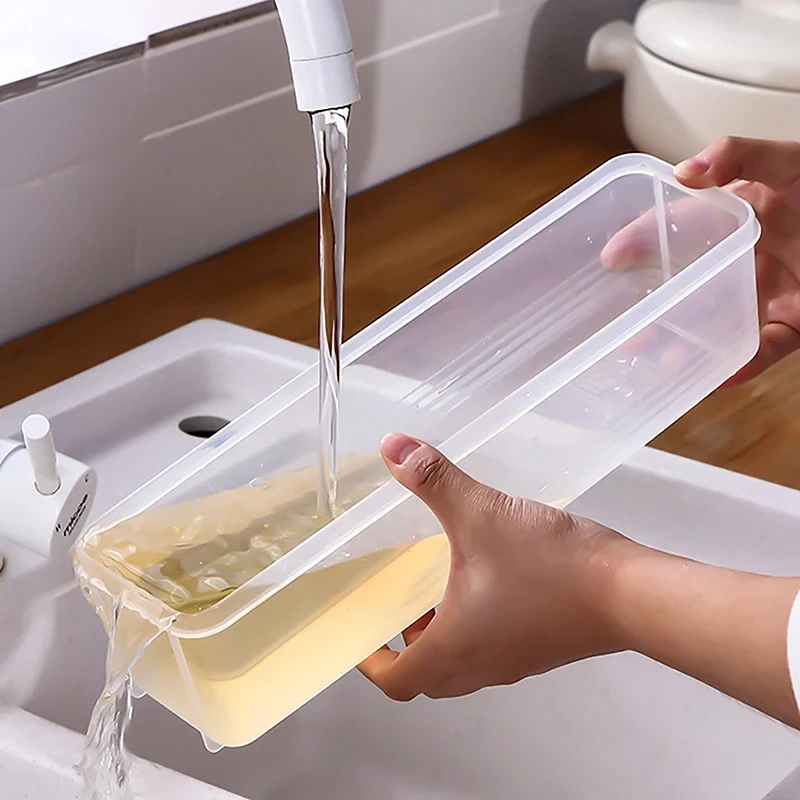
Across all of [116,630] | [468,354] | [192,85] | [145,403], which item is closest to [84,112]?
[192,85]

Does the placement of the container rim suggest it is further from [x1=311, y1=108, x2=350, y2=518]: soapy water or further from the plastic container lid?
the plastic container lid

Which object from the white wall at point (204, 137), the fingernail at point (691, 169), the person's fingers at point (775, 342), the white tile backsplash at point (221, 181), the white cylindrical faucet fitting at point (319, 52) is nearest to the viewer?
the white cylindrical faucet fitting at point (319, 52)

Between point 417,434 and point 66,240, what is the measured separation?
41 centimetres

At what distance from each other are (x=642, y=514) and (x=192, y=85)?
0.49m

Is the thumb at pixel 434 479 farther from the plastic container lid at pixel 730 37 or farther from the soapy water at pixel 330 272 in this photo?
the plastic container lid at pixel 730 37

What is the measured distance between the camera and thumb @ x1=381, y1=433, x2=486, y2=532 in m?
0.56

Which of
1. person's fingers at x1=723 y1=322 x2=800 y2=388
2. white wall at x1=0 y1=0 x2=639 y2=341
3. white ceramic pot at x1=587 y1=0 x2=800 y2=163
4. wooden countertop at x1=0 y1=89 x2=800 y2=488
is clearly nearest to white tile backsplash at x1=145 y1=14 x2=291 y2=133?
white wall at x1=0 y1=0 x2=639 y2=341

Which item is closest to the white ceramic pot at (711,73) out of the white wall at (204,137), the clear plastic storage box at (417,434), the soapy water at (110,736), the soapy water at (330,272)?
the white wall at (204,137)

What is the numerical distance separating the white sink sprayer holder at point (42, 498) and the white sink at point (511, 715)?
0.21 feet

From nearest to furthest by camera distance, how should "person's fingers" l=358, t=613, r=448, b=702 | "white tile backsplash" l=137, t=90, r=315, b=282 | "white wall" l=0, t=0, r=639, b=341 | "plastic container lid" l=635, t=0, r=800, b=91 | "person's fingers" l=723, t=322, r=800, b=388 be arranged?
"person's fingers" l=358, t=613, r=448, b=702 < "person's fingers" l=723, t=322, r=800, b=388 < "white wall" l=0, t=0, r=639, b=341 < "white tile backsplash" l=137, t=90, r=315, b=282 < "plastic container lid" l=635, t=0, r=800, b=91

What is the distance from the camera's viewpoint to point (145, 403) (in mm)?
938

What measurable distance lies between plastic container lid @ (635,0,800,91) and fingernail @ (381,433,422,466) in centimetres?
76

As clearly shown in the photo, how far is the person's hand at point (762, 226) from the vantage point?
0.75 m

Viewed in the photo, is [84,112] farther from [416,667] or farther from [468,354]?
[416,667]
